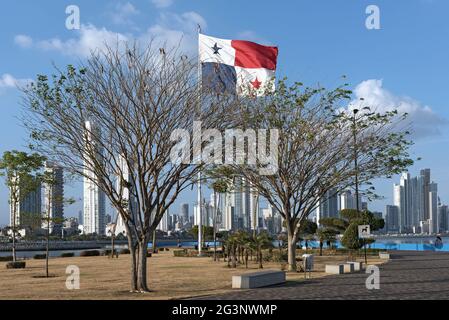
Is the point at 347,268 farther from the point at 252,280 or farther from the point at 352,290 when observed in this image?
the point at 252,280

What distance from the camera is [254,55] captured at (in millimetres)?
36438

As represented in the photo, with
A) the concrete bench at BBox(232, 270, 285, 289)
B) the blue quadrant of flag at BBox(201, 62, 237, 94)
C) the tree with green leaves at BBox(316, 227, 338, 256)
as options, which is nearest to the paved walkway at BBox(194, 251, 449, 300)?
the concrete bench at BBox(232, 270, 285, 289)

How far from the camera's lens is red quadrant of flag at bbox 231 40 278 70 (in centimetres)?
3628

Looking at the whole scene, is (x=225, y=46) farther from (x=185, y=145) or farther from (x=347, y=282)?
(x=347, y=282)

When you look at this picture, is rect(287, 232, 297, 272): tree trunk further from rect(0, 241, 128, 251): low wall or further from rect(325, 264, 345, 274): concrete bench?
rect(0, 241, 128, 251): low wall

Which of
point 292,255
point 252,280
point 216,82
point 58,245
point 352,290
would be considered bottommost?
point 58,245

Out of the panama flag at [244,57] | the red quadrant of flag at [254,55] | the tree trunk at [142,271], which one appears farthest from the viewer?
the red quadrant of flag at [254,55]

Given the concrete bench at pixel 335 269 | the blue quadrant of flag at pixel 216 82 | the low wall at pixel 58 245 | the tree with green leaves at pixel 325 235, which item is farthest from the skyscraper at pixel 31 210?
the low wall at pixel 58 245

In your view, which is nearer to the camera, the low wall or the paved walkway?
the paved walkway

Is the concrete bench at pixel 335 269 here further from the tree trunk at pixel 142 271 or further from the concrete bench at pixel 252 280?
the tree trunk at pixel 142 271

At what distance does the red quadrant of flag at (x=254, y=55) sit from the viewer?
36.3 meters

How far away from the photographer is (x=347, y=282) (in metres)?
24.4

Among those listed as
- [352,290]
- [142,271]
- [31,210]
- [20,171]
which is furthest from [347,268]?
[31,210]
